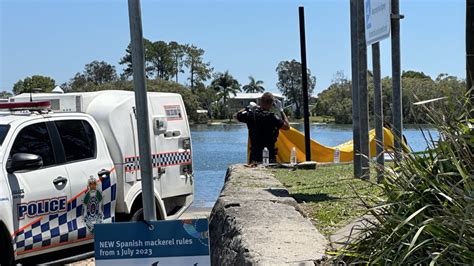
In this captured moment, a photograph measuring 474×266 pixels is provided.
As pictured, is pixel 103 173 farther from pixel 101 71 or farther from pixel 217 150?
pixel 101 71

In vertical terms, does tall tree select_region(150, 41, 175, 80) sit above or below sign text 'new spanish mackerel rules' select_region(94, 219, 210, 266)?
above

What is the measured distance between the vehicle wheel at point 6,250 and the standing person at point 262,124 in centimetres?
605

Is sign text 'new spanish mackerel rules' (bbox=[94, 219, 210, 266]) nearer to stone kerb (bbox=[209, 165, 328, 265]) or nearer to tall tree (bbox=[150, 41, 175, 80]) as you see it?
stone kerb (bbox=[209, 165, 328, 265])

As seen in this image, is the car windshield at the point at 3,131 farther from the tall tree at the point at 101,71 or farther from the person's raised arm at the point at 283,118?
the tall tree at the point at 101,71

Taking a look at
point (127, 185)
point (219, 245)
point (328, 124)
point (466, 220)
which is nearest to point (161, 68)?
point (328, 124)

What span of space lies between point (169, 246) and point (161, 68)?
114 ft

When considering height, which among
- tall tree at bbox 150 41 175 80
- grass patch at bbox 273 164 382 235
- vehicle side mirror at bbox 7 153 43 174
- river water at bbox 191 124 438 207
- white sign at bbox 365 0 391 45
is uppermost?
tall tree at bbox 150 41 175 80

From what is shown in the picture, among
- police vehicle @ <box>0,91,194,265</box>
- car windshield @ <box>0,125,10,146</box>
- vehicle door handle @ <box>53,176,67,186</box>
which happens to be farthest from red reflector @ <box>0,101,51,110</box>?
vehicle door handle @ <box>53,176,67,186</box>

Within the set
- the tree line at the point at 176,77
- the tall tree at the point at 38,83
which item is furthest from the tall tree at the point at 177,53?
the tall tree at the point at 38,83

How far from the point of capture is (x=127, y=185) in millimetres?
8539

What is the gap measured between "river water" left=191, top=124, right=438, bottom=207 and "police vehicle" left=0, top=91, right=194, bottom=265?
331cm

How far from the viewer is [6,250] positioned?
6.49 meters

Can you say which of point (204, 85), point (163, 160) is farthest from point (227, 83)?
point (163, 160)

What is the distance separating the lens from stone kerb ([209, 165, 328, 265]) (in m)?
4.34
